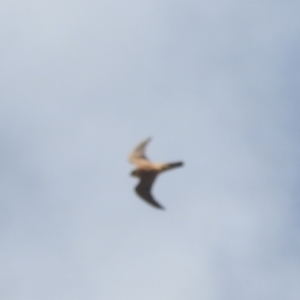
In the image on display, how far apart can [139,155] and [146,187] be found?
249 centimetres

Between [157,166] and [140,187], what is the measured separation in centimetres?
153

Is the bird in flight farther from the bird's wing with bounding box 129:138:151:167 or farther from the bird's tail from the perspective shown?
the bird's wing with bounding box 129:138:151:167

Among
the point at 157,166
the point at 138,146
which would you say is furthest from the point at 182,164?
the point at 138,146

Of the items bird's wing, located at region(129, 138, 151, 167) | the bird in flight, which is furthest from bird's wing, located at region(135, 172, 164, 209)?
bird's wing, located at region(129, 138, 151, 167)

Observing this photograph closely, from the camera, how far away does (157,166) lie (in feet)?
80.1

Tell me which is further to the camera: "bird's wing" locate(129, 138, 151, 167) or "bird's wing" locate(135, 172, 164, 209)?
"bird's wing" locate(129, 138, 151, 167)

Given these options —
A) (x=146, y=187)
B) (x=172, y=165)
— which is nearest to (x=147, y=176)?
(x=146, y=187)

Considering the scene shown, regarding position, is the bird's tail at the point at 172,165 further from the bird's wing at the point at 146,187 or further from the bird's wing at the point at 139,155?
the bird's wing at the point at 139,155

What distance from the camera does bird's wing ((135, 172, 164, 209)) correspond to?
24.9 meters

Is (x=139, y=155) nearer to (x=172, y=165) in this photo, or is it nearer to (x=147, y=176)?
(x=147, y=176)

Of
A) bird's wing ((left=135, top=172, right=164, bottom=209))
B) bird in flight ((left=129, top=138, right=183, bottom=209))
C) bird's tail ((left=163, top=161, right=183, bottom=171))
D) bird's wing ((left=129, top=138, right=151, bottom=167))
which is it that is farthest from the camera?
bird's wing ((left=129, top=138, right=151, bottom=167))

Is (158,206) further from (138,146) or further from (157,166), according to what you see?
(138,146)

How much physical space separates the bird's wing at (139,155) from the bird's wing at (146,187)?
38.8 inches

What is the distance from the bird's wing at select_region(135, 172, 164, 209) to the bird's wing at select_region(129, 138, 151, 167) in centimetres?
98
